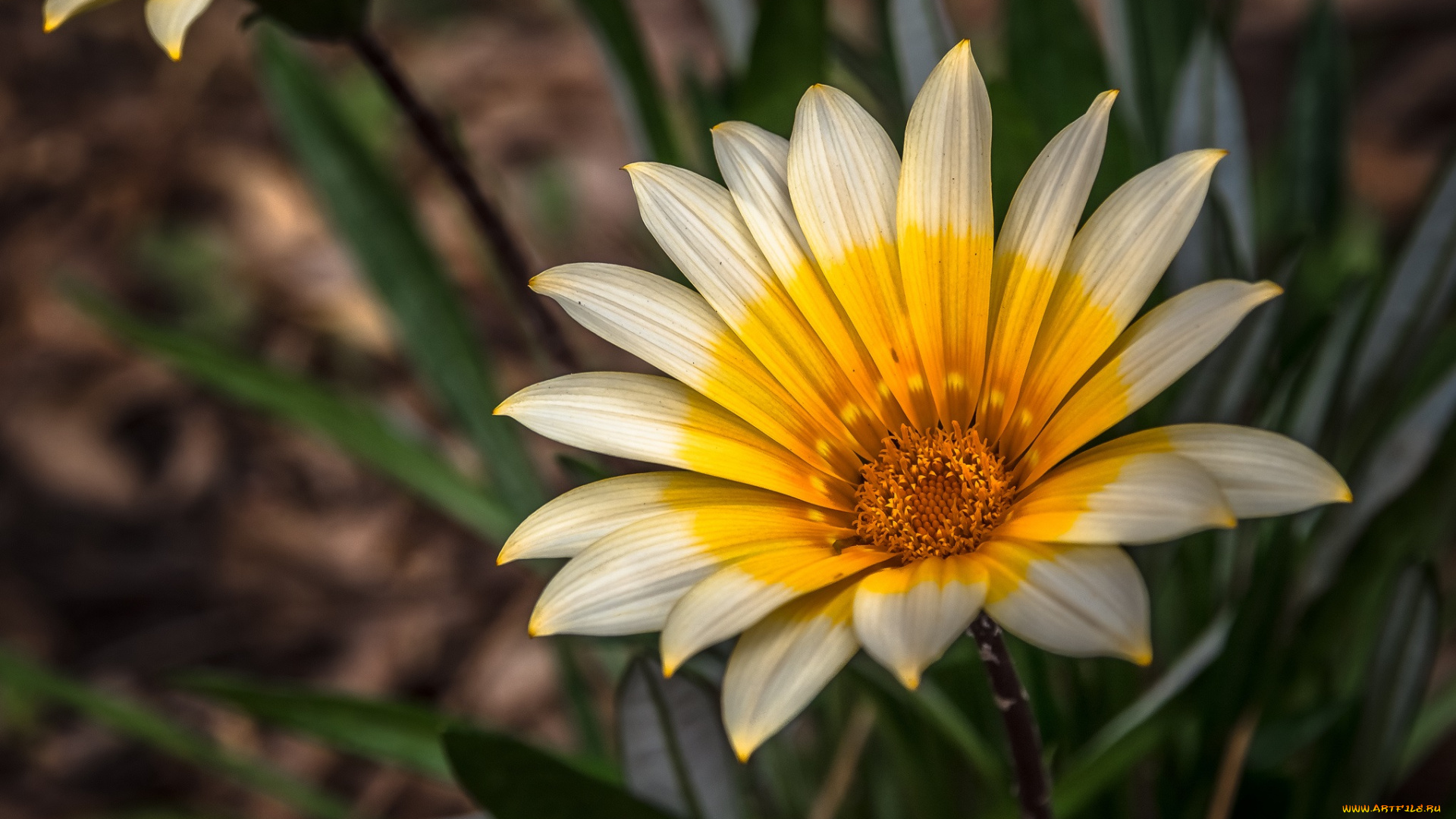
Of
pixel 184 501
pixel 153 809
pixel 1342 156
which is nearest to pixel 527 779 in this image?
pixel 153 809

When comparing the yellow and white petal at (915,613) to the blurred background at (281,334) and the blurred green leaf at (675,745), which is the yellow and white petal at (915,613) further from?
the blurred background at (281,334)

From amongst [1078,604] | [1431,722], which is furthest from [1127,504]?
[1431,722]

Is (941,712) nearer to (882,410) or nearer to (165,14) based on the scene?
(882,410)

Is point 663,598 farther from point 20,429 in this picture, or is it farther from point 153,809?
point 20,429

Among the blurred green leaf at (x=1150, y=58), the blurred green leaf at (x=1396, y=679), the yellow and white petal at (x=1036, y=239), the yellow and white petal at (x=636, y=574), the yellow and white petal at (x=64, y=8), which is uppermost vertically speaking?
the yellow and white petal at (x=64, y=8)

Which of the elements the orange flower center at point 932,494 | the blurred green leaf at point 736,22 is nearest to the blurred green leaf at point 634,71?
the blurred green leaf at point 736,22
